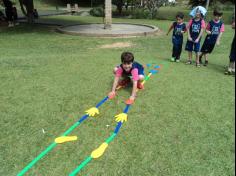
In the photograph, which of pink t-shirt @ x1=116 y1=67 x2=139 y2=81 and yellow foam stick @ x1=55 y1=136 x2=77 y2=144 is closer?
yellow foam stick @ x1=55 y1=136 x2=77 y2=144

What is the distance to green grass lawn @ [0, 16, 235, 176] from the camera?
2771 mm

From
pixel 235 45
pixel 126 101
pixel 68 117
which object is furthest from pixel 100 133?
pixel 235 45

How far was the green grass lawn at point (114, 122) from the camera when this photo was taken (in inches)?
109

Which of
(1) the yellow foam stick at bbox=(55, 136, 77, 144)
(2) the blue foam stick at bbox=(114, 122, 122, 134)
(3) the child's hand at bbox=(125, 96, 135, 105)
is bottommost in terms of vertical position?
(1) the yellow foam stick at bbox=(55, 136, 77, 144)

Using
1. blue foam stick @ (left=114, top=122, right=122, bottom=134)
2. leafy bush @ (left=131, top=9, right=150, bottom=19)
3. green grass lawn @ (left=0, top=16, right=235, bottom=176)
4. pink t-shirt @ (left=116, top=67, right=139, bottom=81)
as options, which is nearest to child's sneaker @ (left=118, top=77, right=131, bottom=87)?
green grass lawn @ (left=0, top=16, right=235, bottom=176)

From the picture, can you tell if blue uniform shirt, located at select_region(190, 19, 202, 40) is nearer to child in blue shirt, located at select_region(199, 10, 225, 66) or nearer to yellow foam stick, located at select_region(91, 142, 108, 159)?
child in blue shirt, located at select_region(199, 10, 225, 66)

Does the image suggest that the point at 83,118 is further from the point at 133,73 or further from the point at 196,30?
the point at 196,30

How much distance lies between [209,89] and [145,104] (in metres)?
1.53

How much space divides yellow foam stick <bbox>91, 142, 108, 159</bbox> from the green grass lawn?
0.06 meters

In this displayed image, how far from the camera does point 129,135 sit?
3287mm

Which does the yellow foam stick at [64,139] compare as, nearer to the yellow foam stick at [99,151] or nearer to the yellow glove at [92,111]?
the yellow foam stick at [99,151]

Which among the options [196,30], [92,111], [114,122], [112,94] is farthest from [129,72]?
[196,30]

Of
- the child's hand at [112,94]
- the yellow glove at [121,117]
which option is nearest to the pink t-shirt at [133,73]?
the child's hand at [112,94]

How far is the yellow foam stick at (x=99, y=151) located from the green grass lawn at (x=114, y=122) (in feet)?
0.19
